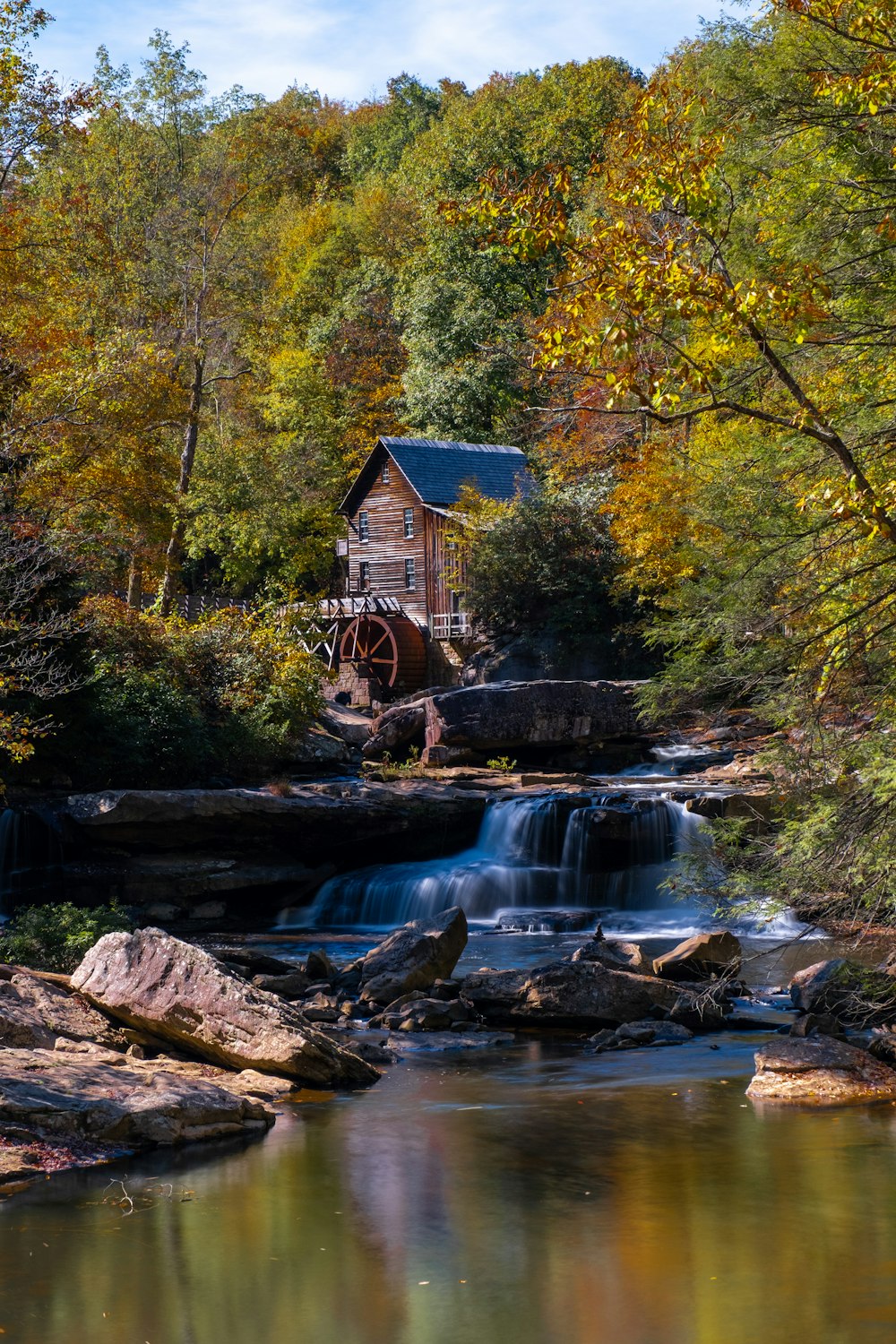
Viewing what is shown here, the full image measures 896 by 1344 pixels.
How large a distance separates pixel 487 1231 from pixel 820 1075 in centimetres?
362

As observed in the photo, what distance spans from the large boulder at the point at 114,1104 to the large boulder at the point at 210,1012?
538 mm

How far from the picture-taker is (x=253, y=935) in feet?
58.3

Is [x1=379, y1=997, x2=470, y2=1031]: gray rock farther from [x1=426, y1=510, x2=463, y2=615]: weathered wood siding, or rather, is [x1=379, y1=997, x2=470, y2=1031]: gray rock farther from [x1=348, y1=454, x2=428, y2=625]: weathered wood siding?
[x1=348, y1=454, x2=428, y2=625]: weathered wood siding

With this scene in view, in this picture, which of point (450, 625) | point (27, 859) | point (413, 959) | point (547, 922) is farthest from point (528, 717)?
point (450, 625)

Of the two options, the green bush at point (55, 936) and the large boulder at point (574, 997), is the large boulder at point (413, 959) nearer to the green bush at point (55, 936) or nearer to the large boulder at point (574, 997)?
the large boulder at point (574, 997)

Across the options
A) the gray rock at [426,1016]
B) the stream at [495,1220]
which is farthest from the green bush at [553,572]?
the stream at [495,1220]

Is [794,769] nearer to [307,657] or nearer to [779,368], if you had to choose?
[779,368]

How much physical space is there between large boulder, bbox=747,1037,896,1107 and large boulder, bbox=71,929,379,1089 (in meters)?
2.96

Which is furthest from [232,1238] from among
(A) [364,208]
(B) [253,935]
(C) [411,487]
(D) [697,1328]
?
(A) [364,208]

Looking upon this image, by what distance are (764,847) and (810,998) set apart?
1.42m

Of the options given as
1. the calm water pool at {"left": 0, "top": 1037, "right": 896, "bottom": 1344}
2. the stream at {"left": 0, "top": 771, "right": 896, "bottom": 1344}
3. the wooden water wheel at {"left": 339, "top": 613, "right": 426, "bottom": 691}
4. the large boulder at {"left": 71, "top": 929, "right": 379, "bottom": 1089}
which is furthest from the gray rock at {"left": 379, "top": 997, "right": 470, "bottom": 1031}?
the wooden water wheel at {"left": 339, "top": 613, "right": 426, "bottom": 691}

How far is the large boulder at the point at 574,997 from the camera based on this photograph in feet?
38.4

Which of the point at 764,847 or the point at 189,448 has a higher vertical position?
the point at 189,448

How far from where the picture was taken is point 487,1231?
6711 mm
